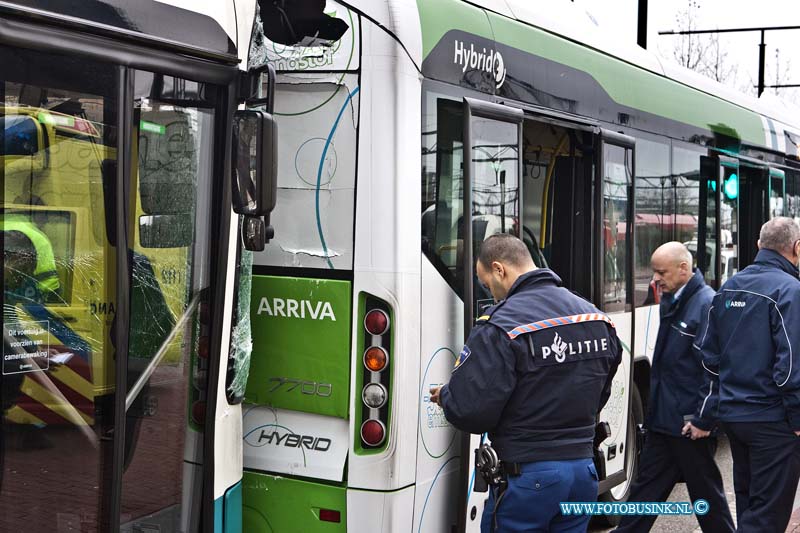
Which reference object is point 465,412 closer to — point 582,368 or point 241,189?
point 582,368

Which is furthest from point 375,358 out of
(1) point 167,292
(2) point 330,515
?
(1) point 167,292

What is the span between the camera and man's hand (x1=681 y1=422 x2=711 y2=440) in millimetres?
5531

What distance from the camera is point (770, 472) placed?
17.5 feet

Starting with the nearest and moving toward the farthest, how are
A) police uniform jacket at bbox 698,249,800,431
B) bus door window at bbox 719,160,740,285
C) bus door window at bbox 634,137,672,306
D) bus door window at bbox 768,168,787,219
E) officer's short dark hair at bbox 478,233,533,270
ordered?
officer's short dark hair at bbox 478,233,533,270
police uniform jacket at bbox 698,249,800,431
bus door window at bbox 634,137,672,306
bus door window at bbox 719,160,740,285
bus door window at bbox 768,168,787,219

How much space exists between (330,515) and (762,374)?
2.45 metres

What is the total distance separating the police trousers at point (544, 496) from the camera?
13.0 feet

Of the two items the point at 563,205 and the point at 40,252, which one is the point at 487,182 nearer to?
the point at 563,205

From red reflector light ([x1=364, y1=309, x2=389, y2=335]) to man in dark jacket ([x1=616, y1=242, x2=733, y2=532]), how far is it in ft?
7.11

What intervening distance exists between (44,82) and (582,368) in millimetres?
2242

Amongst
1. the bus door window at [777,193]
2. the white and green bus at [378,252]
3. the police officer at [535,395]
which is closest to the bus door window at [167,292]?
the white and green bus at [378,252]

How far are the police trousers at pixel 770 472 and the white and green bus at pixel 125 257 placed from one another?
2832 millimetres

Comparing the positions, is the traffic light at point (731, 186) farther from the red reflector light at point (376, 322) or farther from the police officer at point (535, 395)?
the red reflector light at point (376, 322)

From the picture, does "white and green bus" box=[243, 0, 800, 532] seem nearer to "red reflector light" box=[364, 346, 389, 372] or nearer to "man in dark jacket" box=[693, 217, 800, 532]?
"red reflector light" box=[364, 346, 389, 372]

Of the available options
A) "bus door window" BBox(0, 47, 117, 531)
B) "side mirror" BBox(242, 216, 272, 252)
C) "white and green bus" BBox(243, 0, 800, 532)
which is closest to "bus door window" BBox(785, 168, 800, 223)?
"white and green bus" BBox(243, 0, 800, 532)
